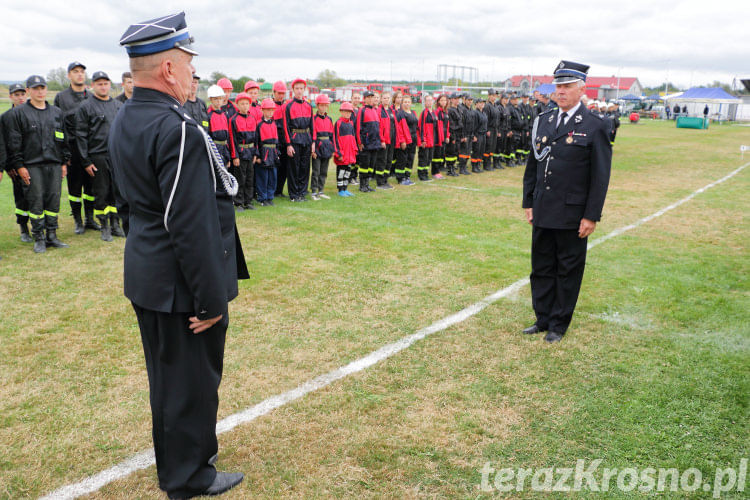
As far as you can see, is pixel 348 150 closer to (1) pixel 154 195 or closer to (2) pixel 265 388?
(2) pixel 265 388

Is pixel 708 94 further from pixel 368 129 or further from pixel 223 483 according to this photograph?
pixel 223 483

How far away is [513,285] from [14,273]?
5.74 m

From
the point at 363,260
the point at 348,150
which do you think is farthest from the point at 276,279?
the point at 348,150

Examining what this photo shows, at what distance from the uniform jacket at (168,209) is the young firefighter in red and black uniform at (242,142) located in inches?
289

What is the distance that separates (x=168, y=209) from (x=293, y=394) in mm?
1933

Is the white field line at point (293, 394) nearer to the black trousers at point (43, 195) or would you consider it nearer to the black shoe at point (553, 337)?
the black shoe at point (553, 337)

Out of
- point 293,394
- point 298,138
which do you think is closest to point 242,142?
point 298,138

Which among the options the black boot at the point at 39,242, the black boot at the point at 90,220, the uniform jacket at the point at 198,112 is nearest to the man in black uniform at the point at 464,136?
the uniform jacket at the point at 198,112

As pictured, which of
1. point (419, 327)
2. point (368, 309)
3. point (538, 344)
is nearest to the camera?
point (538, 344)

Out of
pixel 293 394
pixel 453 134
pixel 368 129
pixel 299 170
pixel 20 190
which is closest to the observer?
pixel 293 394

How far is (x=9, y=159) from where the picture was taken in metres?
7.05

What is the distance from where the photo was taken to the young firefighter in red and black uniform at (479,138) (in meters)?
15.4

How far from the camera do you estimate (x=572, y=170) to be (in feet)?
15.1

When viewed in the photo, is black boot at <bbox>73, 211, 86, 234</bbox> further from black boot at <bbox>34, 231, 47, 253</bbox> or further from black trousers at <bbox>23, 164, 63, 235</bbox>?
black boot at <bbox>34, 231, 47, 253</bbox>
